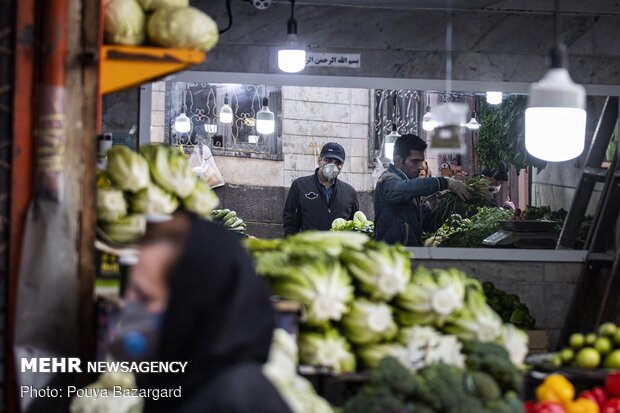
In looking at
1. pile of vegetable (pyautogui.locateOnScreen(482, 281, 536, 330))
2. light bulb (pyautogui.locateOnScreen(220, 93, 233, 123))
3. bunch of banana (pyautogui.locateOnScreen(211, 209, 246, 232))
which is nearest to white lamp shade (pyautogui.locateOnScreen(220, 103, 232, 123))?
light bulb (pyautogui.locateOnScreen(220, 93, 233, 123))

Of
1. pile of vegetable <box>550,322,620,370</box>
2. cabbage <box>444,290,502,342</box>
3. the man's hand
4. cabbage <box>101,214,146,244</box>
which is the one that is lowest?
pile of vegetable <box>550,322,620,370</box>

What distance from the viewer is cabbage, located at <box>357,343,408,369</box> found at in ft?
13.9

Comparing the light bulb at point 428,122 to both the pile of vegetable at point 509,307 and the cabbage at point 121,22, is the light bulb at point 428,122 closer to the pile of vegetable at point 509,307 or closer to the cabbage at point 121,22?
the pile of vegetable at point 509,307

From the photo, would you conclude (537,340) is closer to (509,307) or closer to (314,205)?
(509,307)

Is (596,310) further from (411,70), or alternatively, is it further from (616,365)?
(616,365)

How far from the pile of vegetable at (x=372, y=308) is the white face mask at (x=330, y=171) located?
555 centimetres

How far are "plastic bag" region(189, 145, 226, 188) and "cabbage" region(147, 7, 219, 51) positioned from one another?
19.0ft

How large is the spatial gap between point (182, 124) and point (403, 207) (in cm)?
245

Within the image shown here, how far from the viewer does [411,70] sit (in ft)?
31.4

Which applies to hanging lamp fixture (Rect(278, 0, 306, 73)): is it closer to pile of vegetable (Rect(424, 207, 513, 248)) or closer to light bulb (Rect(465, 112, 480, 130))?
light bulb (Rect(465, 112, 480, 130))

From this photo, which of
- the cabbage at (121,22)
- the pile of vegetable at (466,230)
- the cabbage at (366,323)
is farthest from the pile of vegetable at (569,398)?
the pile of vegetable at (466,230)

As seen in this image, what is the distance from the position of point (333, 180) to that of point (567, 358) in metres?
5.23

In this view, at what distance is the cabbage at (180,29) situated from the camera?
4.28 metres

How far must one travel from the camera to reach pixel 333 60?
9477 mm
